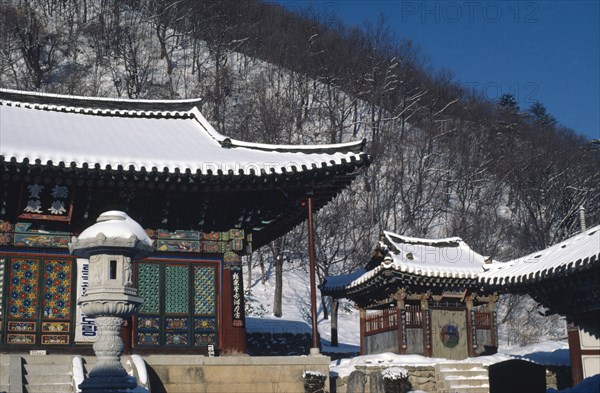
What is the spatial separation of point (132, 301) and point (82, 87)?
1833 inches

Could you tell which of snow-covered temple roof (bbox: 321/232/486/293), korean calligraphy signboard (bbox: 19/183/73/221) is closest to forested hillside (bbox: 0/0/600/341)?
snow-covered temple roof (bbox: 321/232/486/293)

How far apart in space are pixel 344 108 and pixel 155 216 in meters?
37.4

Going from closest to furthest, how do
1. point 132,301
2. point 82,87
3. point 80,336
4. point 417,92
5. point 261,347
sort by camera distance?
point 132,301
point 80,336
point 261,347
point 82,87
point 417,92

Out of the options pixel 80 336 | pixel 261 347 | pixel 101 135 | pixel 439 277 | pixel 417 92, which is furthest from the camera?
pixel 417 92

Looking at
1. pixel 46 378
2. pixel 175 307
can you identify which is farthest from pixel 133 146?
pixel 46 378

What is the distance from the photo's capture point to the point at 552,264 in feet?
56.6

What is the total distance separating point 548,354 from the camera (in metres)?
23.0

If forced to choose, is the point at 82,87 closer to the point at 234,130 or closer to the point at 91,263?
the point at 234,130

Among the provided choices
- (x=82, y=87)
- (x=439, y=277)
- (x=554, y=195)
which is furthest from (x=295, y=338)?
(x=82, y=87)

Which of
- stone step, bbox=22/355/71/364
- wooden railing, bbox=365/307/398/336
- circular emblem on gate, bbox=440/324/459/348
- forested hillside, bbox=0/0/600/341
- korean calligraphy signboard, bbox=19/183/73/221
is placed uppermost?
forested hillside, bbox=0/0/600/341

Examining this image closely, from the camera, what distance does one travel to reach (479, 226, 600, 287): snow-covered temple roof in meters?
16.1

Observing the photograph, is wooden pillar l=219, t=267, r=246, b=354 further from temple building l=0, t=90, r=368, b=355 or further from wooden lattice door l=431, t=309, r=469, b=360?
wooden lattice door l=431, t=309, r=469, b=360

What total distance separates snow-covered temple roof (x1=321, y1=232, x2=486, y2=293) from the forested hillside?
43.8 ft

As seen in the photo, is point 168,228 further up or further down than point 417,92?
further down
